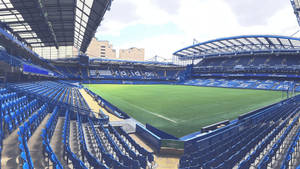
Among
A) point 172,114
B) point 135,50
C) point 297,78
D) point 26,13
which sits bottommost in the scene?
point 172,114

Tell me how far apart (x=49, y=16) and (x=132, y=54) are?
147636mm

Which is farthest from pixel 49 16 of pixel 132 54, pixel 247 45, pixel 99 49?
pixel 132 54

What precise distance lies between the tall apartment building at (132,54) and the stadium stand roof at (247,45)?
10612cm

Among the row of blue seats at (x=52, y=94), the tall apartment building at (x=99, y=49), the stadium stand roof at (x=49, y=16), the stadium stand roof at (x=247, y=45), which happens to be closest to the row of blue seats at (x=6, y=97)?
the row of blue seats at (x=52, y=94)

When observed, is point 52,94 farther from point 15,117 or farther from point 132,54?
point 132,54

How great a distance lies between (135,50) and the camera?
16512 centimetres

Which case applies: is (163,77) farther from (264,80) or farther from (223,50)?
(264,80)

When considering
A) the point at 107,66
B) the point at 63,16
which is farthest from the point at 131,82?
the point at 63,16

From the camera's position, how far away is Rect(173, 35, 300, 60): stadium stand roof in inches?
1610

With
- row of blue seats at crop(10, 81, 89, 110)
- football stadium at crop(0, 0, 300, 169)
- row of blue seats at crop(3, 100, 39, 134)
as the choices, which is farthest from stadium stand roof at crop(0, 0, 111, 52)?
row of blue seats at crop(3, 100, 39, 134)

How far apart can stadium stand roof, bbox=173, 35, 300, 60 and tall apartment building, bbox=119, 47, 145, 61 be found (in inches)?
4178

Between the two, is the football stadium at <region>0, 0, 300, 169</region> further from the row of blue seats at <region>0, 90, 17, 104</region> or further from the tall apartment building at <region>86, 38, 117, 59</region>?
the tall apartment building at <region>86, 38, 117, 59</region>

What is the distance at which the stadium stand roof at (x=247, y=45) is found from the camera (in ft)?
134

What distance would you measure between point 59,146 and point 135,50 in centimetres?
16352
